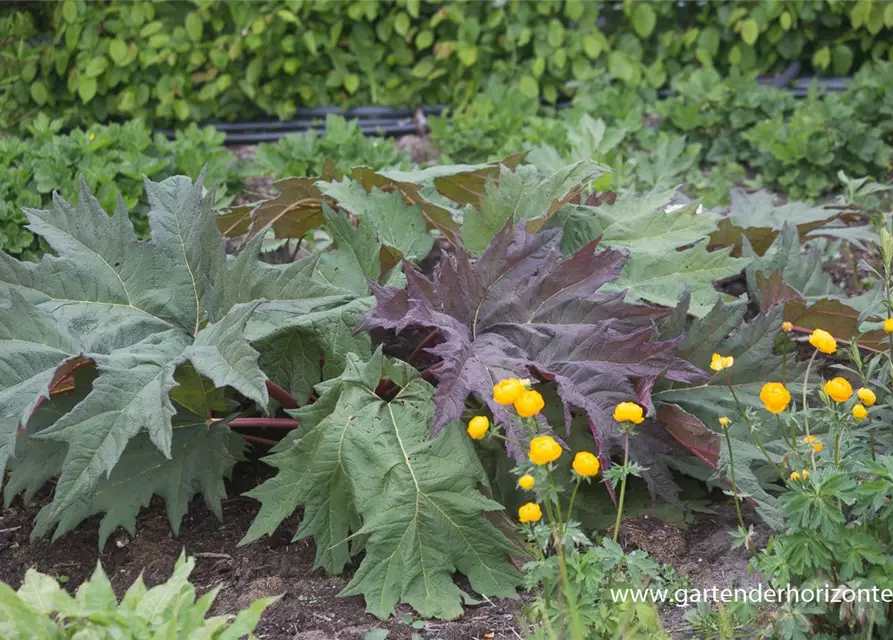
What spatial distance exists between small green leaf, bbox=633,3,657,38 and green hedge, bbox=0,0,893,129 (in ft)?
0.03

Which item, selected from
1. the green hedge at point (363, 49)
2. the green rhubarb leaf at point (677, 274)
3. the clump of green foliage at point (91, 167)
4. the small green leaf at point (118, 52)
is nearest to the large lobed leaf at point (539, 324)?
the green rhubarb leaf at point (677, 274)

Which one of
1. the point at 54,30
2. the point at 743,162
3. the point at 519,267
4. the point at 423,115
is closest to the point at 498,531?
the point at 519,267

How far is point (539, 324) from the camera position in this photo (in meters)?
2.11

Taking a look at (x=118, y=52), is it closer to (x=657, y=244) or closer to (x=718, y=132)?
(x=718, y=132)

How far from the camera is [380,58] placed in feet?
17.5

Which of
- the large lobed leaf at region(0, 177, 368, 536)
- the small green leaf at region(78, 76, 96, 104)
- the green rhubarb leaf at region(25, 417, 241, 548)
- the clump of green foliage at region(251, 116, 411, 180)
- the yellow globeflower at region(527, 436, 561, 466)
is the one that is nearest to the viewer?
the yellow globeflower at region(527, 436, 561, 466)

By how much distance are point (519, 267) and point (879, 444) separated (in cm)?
84

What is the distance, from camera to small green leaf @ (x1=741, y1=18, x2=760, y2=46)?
502 cm

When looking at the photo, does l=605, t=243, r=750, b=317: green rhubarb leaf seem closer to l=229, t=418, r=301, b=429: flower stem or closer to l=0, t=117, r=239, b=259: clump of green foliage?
l=229, t=418, r=301, b=429: flower stem

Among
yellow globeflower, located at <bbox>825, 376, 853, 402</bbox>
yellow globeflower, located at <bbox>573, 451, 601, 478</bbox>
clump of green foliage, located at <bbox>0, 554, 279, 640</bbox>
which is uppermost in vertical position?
yellow globeflower, located at <bbox>573, 451, 601, 478</bbox>

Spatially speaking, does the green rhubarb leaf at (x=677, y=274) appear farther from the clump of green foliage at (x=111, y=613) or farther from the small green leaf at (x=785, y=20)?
the small green leaf at (x=785, y=20)

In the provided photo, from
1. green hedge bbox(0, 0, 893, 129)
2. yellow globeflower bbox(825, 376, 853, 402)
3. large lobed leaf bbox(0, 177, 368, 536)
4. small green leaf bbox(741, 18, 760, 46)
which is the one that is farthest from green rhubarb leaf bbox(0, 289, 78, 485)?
small green leaf bbox(741, 18, 760, 46)

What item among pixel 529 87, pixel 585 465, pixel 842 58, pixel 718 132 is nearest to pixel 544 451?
pixel 585 465

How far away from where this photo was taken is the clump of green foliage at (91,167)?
11.3 ft
